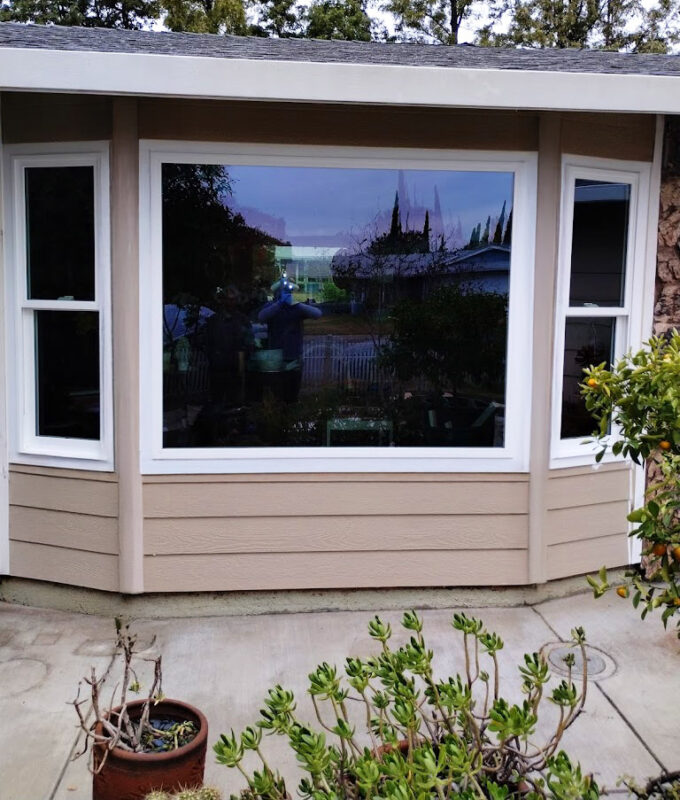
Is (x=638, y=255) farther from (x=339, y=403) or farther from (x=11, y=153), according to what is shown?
(x=11, y=153)

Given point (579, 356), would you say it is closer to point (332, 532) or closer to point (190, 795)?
point (332, 532)

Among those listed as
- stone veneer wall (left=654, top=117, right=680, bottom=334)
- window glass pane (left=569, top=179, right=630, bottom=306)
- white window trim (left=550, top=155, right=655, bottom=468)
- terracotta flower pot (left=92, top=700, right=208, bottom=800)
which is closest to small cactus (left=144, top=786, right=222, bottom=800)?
terracotta flower pot (left=92, top=700, right=208, bottom=800)

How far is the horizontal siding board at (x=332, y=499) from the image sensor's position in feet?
14.0

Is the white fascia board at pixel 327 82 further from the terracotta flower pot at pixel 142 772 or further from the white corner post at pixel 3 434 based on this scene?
the terracotta flower pot at pixel 142 772

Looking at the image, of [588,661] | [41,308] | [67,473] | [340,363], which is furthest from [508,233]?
[67,473]

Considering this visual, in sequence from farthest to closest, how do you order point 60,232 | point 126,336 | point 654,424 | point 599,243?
point 599,243 < point 60,232 < point 126,336 < point 654,424

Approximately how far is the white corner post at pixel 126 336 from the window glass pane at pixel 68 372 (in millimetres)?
189

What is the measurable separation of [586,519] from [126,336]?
9.03 ft

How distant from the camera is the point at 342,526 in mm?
4363

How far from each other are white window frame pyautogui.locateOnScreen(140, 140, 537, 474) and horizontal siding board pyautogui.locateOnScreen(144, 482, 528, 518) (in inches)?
3.8

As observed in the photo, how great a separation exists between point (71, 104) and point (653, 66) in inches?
130

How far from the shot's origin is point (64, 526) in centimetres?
433

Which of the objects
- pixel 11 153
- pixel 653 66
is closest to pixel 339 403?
pixel 11 153

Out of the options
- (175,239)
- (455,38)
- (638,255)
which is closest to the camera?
(175,239)
